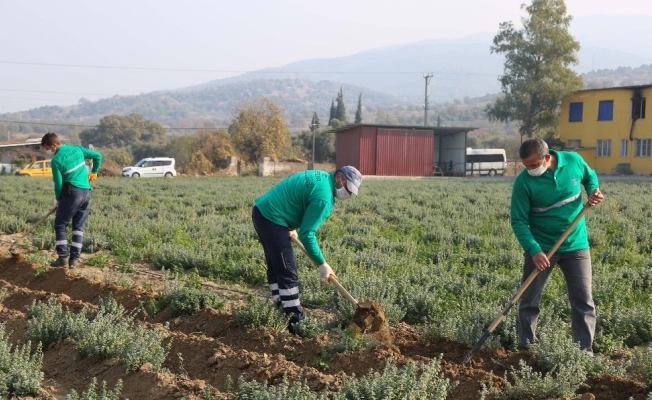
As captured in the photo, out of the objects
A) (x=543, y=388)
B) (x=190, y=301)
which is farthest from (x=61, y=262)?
(x=543, y=388)

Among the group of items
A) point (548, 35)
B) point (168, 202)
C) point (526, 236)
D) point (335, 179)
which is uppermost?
point (548, 35)

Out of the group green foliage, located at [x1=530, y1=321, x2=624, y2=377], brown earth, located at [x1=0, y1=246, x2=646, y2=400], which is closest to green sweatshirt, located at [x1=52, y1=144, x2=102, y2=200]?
brown earth, located at [x1=0, y1=246, x2=646, y2=400]

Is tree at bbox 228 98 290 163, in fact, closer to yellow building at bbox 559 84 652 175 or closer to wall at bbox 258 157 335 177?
wall at bbox 258 157 335 177

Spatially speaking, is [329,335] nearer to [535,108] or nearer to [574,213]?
[574,213]

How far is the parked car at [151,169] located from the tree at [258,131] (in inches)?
634

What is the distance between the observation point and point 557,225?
592 cm

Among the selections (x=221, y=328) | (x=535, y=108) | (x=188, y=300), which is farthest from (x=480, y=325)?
(x=535, y=108)

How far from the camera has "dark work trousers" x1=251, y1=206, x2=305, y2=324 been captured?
6.63 meters

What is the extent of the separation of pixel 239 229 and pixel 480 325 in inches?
317

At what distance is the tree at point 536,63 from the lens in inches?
2160

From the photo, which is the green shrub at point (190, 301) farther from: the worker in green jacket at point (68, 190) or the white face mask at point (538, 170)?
the white face mask at point (538, 170)

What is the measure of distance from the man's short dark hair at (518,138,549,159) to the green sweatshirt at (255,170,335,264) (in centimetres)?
173

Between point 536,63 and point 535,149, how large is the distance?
54.1 m

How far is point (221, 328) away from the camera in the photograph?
688 cm
